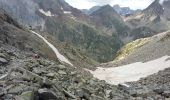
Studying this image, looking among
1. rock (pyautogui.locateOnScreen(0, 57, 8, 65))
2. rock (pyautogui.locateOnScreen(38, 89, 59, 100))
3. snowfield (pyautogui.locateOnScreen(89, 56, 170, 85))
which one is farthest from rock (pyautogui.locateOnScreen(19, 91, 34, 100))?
snowfield (pyautogui.locateOnScreen(89, 56, 170, 85))

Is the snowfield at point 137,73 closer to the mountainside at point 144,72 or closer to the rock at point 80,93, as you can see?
the mountainside at point 144,72

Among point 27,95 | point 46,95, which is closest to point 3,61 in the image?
point 46,95

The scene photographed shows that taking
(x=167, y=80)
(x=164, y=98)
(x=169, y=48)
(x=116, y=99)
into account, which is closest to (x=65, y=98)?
(x=116, y=99)

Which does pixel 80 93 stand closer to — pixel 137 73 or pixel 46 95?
pixel 46 95

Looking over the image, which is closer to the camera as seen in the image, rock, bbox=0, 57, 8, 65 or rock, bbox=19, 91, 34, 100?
rock, bbox=19, 91, 34, 100

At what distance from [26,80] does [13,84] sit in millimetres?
1661

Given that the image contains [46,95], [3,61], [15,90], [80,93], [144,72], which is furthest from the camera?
[144,72]

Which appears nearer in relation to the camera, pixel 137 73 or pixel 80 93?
pixel 80 93

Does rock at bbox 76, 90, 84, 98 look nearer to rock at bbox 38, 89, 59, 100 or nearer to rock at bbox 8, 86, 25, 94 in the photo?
rock at bbox 38, 89, 59, 100

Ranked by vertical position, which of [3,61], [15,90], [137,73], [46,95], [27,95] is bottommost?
[27,95]

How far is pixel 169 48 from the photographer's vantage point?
4011 inches

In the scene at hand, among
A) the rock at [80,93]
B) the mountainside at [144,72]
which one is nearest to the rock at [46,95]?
the rock at [80,93]

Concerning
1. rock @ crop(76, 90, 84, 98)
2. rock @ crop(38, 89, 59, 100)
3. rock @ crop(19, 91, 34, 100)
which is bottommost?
rock @ crop(19, 91, 34, 100)

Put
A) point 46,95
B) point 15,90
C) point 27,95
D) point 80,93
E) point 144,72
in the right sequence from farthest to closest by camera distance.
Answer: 1. point 144,72
2. point 80,93
3. point 15,90
4. point 46,95
5. point 27,95
